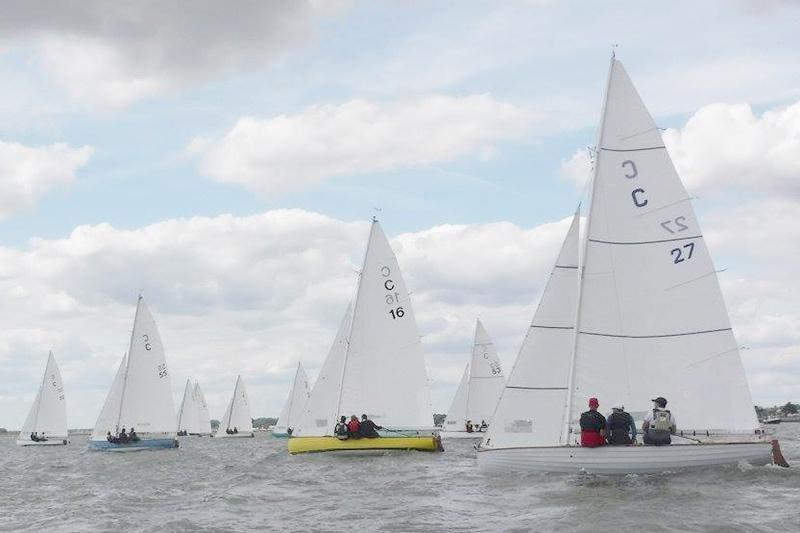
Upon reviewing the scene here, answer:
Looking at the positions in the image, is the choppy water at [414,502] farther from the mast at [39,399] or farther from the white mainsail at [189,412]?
the white mainsail at [189,412]

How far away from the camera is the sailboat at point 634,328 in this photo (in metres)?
22.8

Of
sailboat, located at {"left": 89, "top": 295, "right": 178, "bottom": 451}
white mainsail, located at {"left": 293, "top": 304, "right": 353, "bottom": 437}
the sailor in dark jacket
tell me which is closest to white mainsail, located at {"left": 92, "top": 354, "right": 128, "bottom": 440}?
sailboat, located at {"left": 89, "top": 295, "right": 178, "bottom": 451}

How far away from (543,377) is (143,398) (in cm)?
3364

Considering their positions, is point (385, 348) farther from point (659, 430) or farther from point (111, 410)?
point (111, 410)

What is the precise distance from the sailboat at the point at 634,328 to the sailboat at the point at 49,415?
55762 millimetres

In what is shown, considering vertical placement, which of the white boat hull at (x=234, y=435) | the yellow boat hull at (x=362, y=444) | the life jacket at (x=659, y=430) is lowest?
the life jacket at (x=659, y=430)

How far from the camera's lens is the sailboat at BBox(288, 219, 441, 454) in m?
37.9

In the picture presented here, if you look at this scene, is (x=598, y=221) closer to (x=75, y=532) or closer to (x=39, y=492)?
(x=75, y=532)

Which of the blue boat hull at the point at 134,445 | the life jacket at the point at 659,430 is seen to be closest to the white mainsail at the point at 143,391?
the blue boat hull at the point at 134,445

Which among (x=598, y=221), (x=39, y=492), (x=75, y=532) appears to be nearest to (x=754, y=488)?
(x=598, y=221)

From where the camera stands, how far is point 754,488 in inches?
738

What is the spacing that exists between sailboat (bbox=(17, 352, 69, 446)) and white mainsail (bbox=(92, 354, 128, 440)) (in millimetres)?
20261

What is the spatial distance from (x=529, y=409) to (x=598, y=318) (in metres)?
2.83

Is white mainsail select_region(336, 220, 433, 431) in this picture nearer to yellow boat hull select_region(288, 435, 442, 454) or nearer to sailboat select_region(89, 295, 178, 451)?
yellow boat hull select_region(288, 435, 442, 454)
